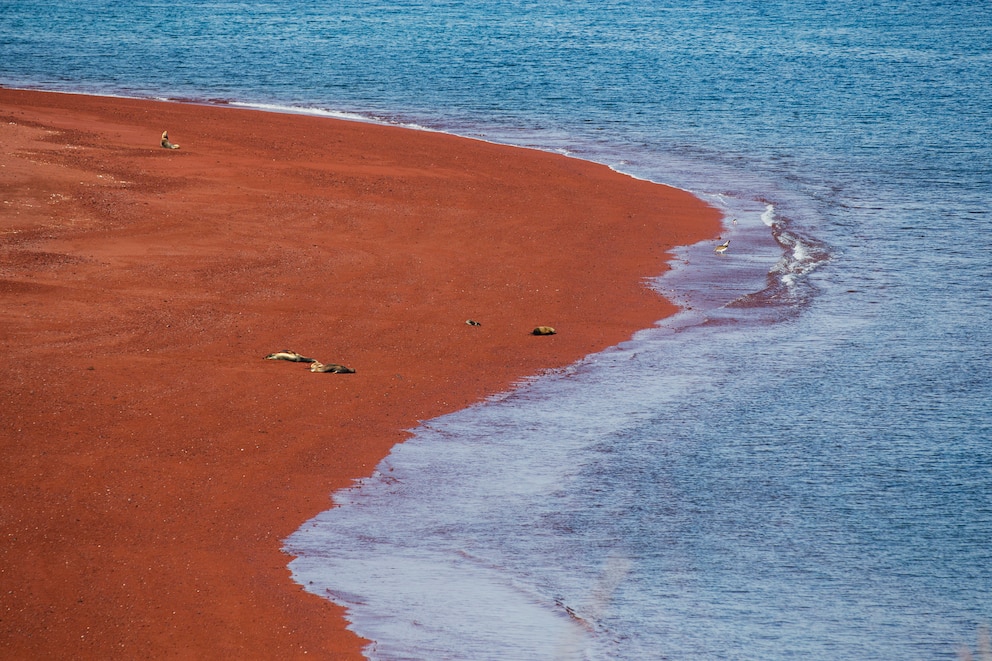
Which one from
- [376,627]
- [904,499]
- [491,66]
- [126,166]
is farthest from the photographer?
[491,66]

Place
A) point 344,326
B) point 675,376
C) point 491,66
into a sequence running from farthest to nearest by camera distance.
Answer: point 491,66, point 344,326, point 675,376

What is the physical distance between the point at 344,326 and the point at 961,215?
42.1ft

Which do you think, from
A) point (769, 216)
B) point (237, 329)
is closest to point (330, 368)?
point (237, 329)

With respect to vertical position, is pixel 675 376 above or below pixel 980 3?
below

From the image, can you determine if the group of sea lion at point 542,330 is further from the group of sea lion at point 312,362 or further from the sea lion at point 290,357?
the sea lion at point 290,357

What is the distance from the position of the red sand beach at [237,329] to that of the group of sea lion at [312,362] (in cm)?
8

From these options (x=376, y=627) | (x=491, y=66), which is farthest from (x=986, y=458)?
(x=491, y=66)

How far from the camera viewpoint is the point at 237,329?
41.1 ft

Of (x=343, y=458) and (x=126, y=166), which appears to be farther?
(x=126, y=166)

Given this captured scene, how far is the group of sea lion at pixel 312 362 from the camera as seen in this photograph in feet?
37.6

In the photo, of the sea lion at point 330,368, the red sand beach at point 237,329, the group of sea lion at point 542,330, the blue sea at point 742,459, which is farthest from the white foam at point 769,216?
the sea lion at point 330,368

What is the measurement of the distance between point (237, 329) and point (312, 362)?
136 cm

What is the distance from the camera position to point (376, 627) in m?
7.16

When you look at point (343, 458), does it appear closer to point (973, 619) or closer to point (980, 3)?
point (973, 619)
